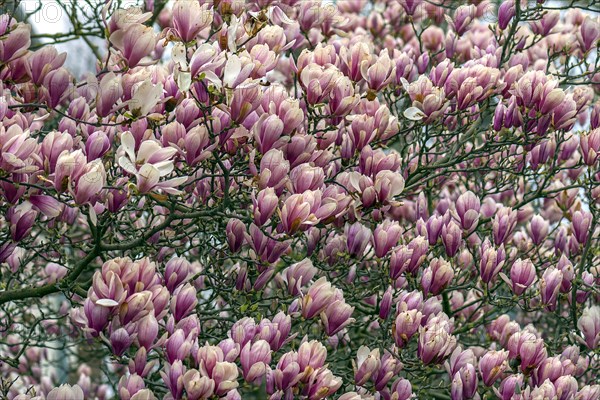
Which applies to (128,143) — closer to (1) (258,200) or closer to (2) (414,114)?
(1) (258,200)

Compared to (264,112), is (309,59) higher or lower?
higher

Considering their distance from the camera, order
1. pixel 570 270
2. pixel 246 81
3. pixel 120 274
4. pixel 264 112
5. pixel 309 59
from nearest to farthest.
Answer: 1. pixel 120 274
2. pixel 246 81
3. pixel 264 112
4. pixel 309 59
5. pixel 570 270

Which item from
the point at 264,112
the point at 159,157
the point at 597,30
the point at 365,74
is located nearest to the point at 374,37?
the point at 597,30

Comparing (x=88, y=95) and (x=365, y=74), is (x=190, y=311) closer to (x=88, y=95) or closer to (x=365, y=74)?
(x=88, y=95)

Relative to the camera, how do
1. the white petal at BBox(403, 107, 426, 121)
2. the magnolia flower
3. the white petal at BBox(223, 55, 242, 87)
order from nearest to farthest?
the magnolia flower, the white petal at BBox(223, 55, 242, 87), the white petal at BBox(403, 107, 426, 121)

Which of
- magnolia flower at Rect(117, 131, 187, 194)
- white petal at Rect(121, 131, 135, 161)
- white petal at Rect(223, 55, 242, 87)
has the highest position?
white petal at Rect(223, 55, 242, 87)

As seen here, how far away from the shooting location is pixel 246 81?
2775 mm

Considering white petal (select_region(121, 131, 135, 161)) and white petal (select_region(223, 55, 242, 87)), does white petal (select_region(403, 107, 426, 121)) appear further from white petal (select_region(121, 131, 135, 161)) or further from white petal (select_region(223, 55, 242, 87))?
white petal (select_region(121, 131, 135, 161))

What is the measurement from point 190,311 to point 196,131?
643mm

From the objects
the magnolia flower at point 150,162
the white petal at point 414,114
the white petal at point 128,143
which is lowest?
the magnolia flower at point 150,162

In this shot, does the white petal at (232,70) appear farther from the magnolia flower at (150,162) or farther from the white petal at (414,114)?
the white petal at (414,114)

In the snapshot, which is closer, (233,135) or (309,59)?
(233,135)

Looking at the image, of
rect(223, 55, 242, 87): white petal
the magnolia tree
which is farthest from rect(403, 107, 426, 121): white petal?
rect(223, 55, 242, 87): white petal

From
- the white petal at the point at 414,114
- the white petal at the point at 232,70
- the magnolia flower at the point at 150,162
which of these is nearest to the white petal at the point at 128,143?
the magnolia flower at the point at 150,162
